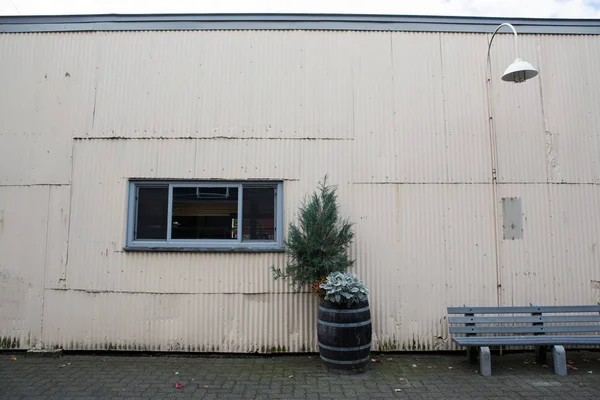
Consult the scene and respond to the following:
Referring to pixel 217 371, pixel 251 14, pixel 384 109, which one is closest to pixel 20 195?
pixel 217 371

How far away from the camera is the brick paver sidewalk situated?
4523mm

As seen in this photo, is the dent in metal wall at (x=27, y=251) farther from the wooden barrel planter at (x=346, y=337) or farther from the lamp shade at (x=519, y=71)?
the lamp shade at (x=519, y=71)

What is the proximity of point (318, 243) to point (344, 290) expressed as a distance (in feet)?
2.37

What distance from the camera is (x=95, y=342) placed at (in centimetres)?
590

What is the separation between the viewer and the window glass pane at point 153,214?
6070mm

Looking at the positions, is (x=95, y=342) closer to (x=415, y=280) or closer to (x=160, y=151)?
(x=160, y=151)

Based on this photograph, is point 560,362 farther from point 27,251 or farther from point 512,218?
point 27,251

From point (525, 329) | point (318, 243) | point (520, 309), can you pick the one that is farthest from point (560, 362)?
point (318, 243)

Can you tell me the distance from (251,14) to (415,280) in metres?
4.79

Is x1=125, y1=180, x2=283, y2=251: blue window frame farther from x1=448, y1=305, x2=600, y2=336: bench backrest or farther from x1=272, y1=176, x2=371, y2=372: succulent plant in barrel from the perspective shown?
x1=448, y1=305, x2=600, y2=336: bench backrest

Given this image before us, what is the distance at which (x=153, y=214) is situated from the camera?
6.10 meters

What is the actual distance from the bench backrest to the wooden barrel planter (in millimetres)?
1236

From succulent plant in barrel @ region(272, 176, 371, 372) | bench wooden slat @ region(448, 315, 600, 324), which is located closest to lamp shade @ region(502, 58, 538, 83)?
succulent plant in barrel @ region(272, 176, 371, 372)

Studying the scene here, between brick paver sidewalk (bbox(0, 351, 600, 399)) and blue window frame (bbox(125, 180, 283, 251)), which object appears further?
blue window frame (bbox(125, 180, 283, 251))
